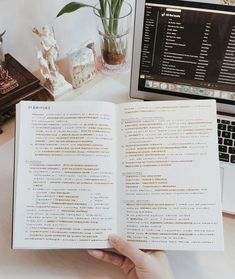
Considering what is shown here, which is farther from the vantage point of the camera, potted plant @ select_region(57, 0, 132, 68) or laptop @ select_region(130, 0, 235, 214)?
potted plant @ select_region(57, 0, 132, 68)

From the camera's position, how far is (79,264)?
0.68 meters

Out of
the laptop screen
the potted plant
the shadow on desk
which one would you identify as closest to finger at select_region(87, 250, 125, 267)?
the shadow on desk

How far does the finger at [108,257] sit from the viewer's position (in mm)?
645

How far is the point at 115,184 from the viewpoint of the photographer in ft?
2.12

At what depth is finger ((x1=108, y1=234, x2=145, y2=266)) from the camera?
2.00ft

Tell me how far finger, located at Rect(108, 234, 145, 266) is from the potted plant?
1.78 ft

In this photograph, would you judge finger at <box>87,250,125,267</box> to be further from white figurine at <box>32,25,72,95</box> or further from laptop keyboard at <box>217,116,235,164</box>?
white figurine at <box>32,25,72,95</box>

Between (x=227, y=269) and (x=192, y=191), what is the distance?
0.17 m

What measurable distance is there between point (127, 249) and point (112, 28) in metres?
0.57

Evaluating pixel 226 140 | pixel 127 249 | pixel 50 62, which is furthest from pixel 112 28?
pixel 127 249

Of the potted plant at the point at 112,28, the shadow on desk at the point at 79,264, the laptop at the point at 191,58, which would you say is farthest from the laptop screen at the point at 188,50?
the shadow on desk at the point at 79,264

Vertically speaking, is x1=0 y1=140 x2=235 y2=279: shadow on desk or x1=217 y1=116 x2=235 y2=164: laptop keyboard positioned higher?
x1=217 y1=116 x2=235 y2=164: laptop keyboard

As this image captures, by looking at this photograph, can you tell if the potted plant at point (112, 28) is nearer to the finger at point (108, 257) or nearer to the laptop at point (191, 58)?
the laptop at point (191, 58)

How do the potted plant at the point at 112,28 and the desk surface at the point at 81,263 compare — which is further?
the potted plant at the point at 112,28
